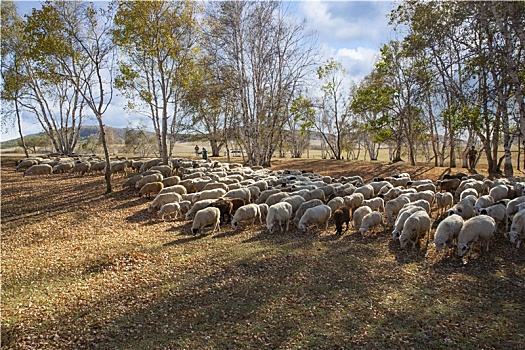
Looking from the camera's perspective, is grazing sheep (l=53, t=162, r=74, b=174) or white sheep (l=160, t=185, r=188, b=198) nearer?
white sheep (l=160, t=185, r=188, b=198)

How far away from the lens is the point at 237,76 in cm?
2833

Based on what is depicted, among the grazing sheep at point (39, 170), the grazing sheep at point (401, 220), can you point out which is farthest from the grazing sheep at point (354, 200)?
the grazing sheep at point (39, 170)

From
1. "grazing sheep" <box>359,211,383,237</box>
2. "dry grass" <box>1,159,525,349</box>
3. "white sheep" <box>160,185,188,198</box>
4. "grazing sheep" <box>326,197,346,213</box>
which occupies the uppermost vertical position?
"white sheep" <box>160,185,188,198</box>

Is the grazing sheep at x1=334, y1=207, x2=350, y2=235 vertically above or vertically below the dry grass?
above

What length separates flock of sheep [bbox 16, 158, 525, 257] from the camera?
9.77m

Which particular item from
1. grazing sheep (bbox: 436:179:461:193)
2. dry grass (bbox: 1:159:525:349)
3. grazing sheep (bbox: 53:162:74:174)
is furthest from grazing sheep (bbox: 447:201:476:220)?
grazing sheep (bbox: 53:162:74:174)

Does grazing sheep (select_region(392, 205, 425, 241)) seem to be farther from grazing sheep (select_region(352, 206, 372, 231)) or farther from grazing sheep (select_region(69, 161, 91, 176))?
grazing sheep (select_region(69, 161, 91, 176))

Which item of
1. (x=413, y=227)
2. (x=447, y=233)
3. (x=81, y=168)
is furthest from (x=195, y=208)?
(x=81, y=168)

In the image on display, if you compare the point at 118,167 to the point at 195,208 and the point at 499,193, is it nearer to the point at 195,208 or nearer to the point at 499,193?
the point at 195,208

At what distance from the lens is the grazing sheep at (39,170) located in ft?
79.2

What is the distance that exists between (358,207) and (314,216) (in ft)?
9.16

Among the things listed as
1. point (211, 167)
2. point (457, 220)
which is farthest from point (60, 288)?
point (211, 167)

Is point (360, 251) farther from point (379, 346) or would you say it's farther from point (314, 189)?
point (314, 189)

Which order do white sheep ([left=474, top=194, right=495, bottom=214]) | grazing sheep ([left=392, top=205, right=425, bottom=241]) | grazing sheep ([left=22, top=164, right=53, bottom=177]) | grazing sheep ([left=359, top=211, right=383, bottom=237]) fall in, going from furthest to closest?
grazing sheep ([left=22, top=164, right=53, bottom=177]) < white sheep ([left=474, top=194, right=495, bottom=214]) < grazing sheep ([left=359, top=211, right=383, bottom=237]) < grazing sheep ([left=392, top=205, right=425, bottom=241])
